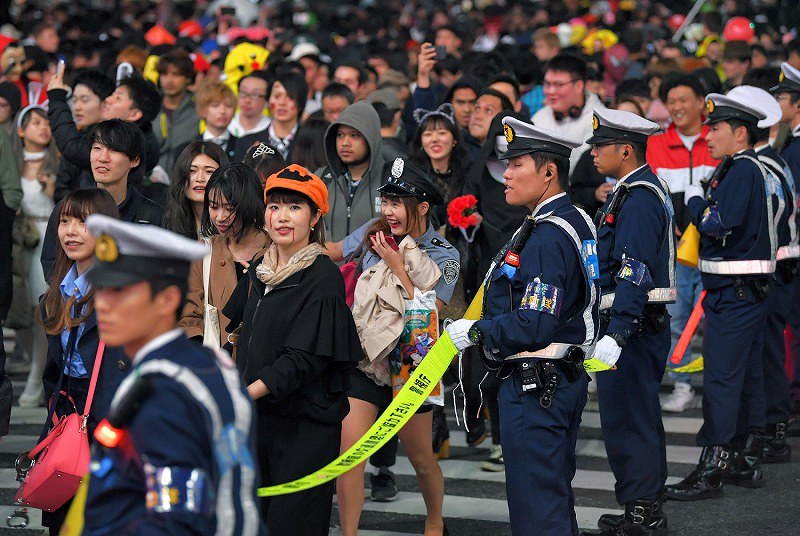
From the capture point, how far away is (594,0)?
88.3ft

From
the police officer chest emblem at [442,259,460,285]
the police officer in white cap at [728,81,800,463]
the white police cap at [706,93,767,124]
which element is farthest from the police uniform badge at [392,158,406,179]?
the police officer in white cap at [728,81,800,463]

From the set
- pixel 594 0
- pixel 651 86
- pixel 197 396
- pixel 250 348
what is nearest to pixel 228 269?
pixel 250 348

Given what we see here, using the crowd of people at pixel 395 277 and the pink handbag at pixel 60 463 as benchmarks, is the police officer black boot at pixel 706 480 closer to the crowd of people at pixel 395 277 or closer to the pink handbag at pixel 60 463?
the crowd of people at pixel 395 277

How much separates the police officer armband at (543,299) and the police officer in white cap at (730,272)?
2569 millimetres

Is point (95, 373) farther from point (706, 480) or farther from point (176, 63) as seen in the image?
point (176, 63)

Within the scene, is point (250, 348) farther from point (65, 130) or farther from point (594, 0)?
point (594, 0)

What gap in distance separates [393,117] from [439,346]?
170 inches

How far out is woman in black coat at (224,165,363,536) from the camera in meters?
5.42

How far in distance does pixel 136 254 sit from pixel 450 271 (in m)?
3.63

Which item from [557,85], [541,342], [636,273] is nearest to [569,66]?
[557,85]

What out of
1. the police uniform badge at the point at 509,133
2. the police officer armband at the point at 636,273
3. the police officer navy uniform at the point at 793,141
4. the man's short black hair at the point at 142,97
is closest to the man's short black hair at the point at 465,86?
the police officer navy uniform at the point at 793,141

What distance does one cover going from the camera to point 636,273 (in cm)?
662

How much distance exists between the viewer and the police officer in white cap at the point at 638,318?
6.80 meters

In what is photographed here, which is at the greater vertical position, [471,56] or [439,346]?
[471,56]
